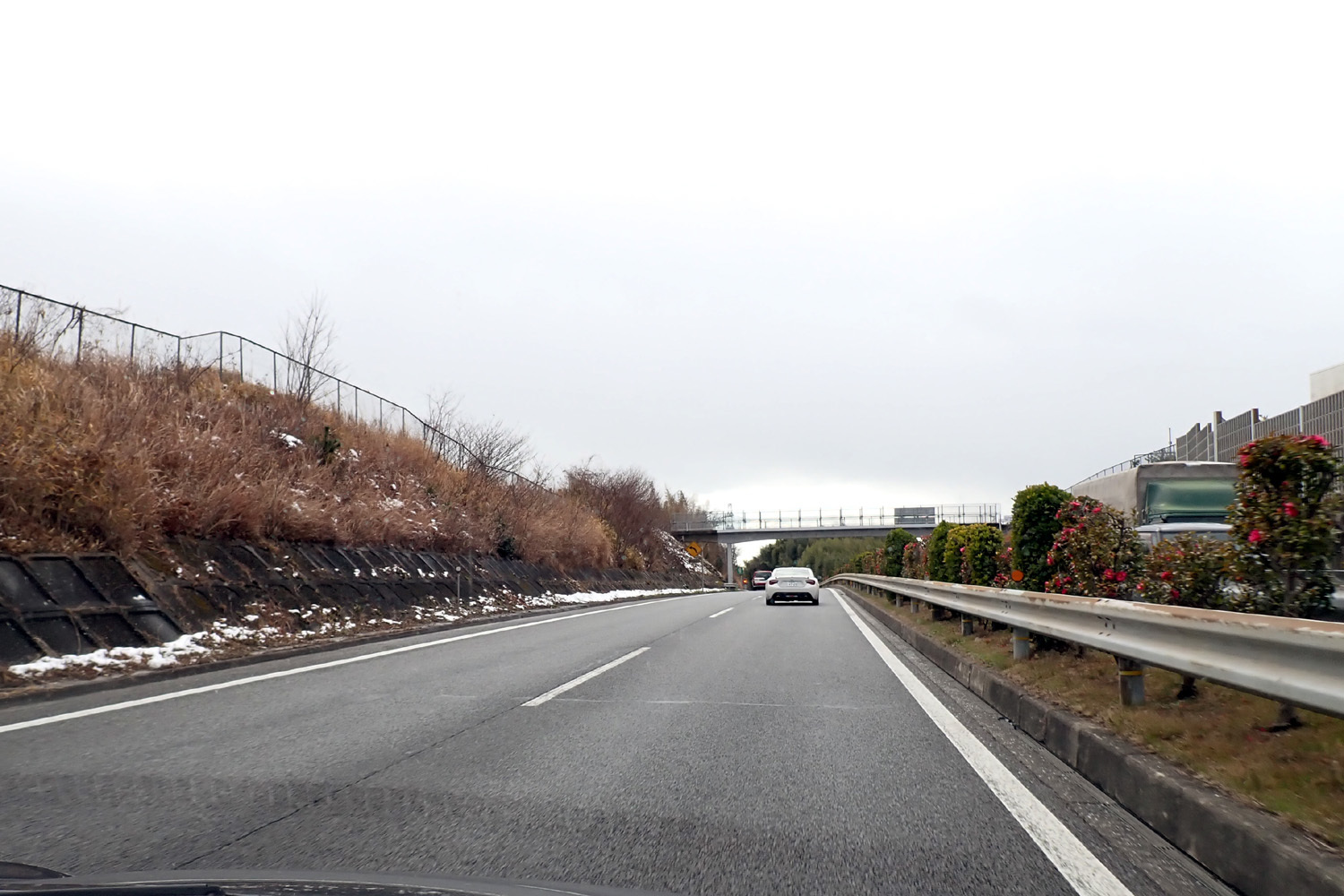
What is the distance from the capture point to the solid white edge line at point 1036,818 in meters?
3.65

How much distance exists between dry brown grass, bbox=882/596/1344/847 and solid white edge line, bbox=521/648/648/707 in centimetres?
390

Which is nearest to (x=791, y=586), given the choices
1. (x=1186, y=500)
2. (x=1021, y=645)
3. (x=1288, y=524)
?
(x=1186, y=500)

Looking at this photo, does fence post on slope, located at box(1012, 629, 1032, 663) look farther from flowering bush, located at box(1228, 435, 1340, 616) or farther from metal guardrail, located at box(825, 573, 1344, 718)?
flowering bush, located at box(1228, 435, 1340, 616)

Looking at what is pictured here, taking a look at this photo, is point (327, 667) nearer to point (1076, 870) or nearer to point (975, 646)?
point (975, 646)

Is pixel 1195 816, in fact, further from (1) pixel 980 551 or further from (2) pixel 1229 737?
(1) pixel 980 551

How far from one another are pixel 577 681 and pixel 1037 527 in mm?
5180

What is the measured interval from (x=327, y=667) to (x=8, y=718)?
3.51 meters

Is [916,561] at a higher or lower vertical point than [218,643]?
higher

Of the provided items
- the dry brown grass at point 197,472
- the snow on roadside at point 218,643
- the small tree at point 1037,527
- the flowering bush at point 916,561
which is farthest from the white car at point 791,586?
the small tree at point 1037,527

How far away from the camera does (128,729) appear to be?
6.61 m

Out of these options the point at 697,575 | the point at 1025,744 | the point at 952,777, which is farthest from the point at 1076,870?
the point at 697,575

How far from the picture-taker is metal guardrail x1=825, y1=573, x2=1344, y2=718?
3.73m

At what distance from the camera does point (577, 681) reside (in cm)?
934

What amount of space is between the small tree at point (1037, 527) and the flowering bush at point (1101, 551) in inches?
31.6
